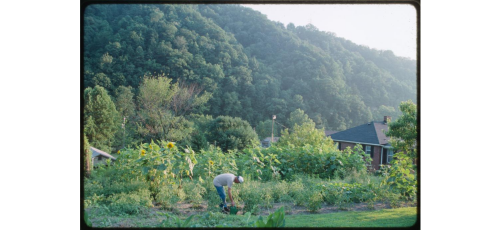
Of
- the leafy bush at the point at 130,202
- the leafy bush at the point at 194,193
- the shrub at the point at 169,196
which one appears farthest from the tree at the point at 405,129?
the leafy bush at the point at 130,202

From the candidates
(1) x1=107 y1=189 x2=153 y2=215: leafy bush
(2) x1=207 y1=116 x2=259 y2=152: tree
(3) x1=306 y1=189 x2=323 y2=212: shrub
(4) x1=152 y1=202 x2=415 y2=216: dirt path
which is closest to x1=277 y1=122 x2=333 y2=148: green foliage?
(2) x1=207 y1=116 x2=259 y2=152: tree

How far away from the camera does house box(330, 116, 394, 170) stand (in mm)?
7113

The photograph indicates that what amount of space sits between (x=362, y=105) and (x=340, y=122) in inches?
26.3

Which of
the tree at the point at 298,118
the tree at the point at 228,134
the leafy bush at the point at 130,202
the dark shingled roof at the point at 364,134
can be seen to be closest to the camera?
the leafy bush at the point at 130,202

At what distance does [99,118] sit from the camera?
493cm

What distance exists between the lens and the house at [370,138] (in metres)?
7.11

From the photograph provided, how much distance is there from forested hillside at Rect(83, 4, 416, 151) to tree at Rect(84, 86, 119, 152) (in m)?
1.26

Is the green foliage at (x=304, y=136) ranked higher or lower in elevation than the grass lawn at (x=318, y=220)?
higher

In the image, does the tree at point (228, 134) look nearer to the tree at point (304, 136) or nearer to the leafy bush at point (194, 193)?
the tree at point (304, 136)

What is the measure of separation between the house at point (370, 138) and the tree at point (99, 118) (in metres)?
5.27

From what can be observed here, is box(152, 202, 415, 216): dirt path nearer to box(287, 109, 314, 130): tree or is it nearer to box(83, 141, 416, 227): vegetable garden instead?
box(83, 141, 416, 227): vegetable garden
